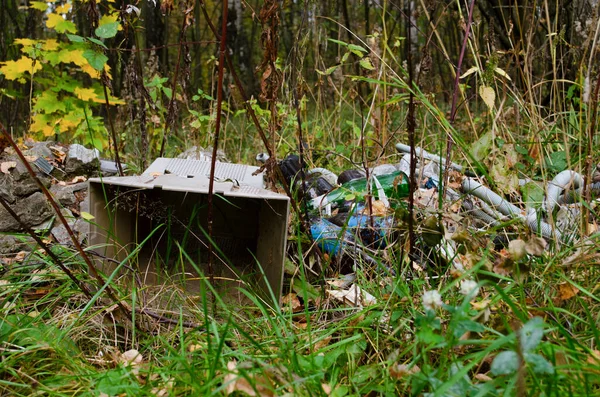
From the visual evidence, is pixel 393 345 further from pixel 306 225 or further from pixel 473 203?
pixel 473 203

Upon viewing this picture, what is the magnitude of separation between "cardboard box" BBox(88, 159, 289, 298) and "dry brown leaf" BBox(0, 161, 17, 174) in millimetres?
642

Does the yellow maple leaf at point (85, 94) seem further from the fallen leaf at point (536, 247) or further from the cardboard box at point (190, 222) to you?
the fallen leaf at point (536, 247)

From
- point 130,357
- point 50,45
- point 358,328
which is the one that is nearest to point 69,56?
point 50,45

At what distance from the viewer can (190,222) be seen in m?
1.51

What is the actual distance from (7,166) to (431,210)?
5.44 ft

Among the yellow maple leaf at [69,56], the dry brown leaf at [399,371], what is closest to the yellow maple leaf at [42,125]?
the yellow maple leaf at [69,56]

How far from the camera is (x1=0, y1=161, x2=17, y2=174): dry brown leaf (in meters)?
2.33

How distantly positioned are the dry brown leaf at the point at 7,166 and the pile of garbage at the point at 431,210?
46.0 inches

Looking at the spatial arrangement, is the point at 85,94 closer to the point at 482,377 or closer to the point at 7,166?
the point at 7,166

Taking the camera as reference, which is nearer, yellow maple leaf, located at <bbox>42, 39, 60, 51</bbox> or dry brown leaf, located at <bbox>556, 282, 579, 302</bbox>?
dry brown leaf, located at <bbox>556, 282, 579, 302</bbox>

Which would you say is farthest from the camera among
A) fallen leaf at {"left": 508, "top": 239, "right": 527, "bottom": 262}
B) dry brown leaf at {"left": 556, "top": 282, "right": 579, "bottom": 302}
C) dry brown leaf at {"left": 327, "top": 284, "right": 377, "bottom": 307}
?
dry brown leaf at {"left": 327, "top": 284, "right": 377, "bottom": 307}

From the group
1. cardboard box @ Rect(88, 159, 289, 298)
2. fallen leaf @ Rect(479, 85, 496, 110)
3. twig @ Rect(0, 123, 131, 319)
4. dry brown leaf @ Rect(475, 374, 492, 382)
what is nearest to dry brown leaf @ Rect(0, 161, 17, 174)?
cardboard box @ Rect(88, 159, 289, 298)

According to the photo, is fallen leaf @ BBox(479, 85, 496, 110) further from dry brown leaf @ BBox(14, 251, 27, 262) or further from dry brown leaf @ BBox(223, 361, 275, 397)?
dry brown leaf @ BBox(14, 251, 27, 262)

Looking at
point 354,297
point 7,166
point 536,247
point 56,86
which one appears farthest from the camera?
point 56,86
